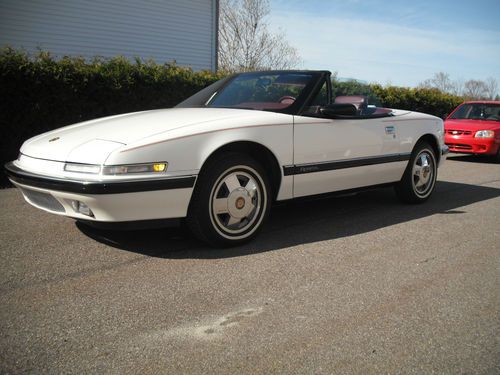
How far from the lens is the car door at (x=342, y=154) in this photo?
3.83m

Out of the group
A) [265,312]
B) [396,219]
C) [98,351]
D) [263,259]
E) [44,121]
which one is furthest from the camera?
[44,121]

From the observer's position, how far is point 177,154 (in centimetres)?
309

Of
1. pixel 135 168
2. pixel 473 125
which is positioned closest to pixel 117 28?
pixel 473 125

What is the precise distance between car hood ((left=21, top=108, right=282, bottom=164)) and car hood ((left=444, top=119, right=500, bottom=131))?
775 cm

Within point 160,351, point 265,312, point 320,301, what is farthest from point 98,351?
point 320,301

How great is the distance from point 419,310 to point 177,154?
69.2 inches

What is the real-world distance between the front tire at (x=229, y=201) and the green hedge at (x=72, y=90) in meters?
2.23

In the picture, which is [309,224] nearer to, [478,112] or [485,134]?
[485,134]

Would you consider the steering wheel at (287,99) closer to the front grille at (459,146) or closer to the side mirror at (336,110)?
the side mirror at (336,110)

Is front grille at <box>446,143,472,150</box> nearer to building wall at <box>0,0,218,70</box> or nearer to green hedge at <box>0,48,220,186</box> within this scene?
green hedge at <box>0,48,220,186</box>

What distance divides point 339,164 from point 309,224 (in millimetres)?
610

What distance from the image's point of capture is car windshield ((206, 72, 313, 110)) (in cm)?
402

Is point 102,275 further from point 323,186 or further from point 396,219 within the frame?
point 396,219

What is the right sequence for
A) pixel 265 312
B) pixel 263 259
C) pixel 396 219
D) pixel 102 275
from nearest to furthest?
pixel 265 312
pixel 102 275
pixel 263 259
pixel 396 219
